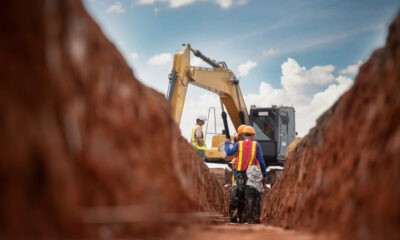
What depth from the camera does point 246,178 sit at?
9.27 m

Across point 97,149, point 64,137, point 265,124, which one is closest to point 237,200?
point 97,149

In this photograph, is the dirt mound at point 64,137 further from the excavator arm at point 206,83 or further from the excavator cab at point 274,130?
the excavator cab at point 274,130

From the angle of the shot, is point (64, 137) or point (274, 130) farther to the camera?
point (274, 130)

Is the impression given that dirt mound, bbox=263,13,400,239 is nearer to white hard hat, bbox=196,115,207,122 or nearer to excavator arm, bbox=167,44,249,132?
excavator arm, bbox=167,44,249,132

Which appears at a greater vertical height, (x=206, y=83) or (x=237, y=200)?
(x=206, y=83)

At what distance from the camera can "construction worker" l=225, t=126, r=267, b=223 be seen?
30.0ft

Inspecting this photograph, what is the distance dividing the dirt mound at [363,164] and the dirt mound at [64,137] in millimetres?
1567

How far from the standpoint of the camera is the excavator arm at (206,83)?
1417 cm

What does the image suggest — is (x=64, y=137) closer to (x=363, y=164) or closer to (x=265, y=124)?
(x=363, y=164)

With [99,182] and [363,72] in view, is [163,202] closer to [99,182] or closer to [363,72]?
[99,182]

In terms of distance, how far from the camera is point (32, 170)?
2.15 metres

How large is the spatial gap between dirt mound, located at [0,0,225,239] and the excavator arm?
10742 mm

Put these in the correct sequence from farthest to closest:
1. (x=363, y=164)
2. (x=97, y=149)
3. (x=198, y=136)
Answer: (x=198, y=136) → (x=363, y=164) → (x=97, y=149)

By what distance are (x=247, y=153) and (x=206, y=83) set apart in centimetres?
764
